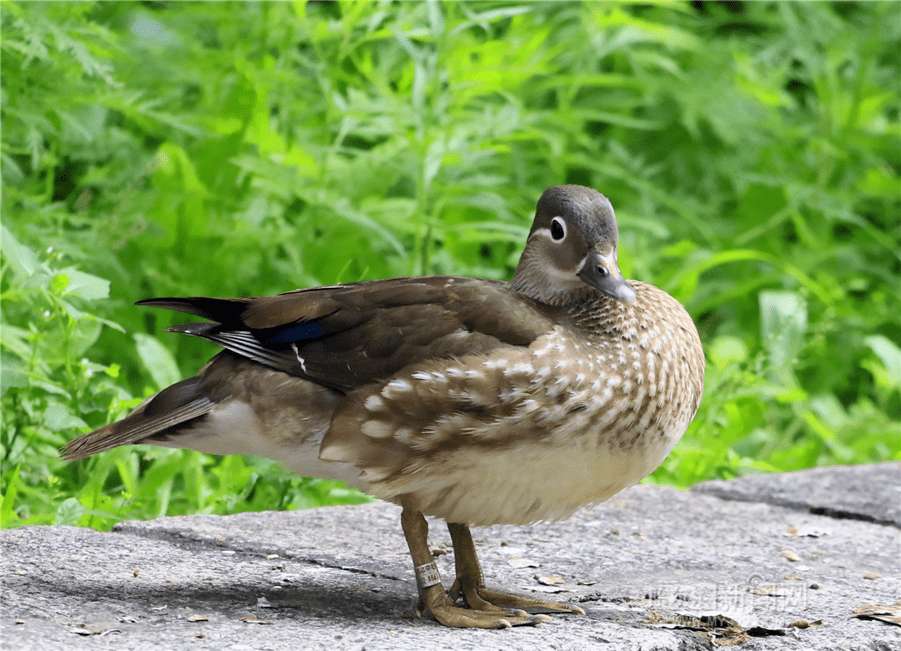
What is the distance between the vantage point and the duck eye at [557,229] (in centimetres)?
259

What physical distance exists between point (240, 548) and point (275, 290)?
82.8 inches

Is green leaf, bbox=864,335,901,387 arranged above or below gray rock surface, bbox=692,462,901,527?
above

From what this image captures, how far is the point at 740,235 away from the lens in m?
6.35

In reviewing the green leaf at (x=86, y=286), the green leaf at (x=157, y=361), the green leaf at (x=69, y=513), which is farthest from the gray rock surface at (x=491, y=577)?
→ the green leaf at (x=157, y=361)

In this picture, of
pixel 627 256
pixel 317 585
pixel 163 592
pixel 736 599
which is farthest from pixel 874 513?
pixel 163 592

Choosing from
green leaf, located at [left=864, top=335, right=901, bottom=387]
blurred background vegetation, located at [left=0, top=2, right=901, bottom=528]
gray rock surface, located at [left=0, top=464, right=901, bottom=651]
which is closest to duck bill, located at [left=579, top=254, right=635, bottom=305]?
gray rock surface, located at [left=0, top=464, right=901, bottom=651]

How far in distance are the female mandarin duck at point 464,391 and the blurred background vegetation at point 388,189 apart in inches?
33.0

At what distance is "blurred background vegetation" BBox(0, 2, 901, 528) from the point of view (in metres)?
3.77

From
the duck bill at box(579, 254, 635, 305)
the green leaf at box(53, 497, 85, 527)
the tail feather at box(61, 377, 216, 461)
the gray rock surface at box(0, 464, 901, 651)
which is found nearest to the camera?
the gray rock surface at box(0, 464, 901, 651)

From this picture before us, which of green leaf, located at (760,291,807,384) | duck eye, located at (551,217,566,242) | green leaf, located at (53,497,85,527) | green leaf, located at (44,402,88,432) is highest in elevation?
duck eye, located at (551,217,566,242)

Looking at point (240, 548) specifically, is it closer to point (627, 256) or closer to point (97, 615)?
point (97, 615)

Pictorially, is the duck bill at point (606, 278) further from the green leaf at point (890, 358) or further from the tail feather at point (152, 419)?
the green leaf at point (890, 358)

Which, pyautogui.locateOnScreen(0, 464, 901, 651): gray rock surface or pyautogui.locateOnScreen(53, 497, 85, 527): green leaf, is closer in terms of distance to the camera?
pyautogui.locateOnScreen(0, 464, 901, 651): gray rock surface

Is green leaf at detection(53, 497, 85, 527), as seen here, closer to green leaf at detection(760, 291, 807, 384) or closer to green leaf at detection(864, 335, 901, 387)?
green leaf at detection(760, 291, 807, 384)
